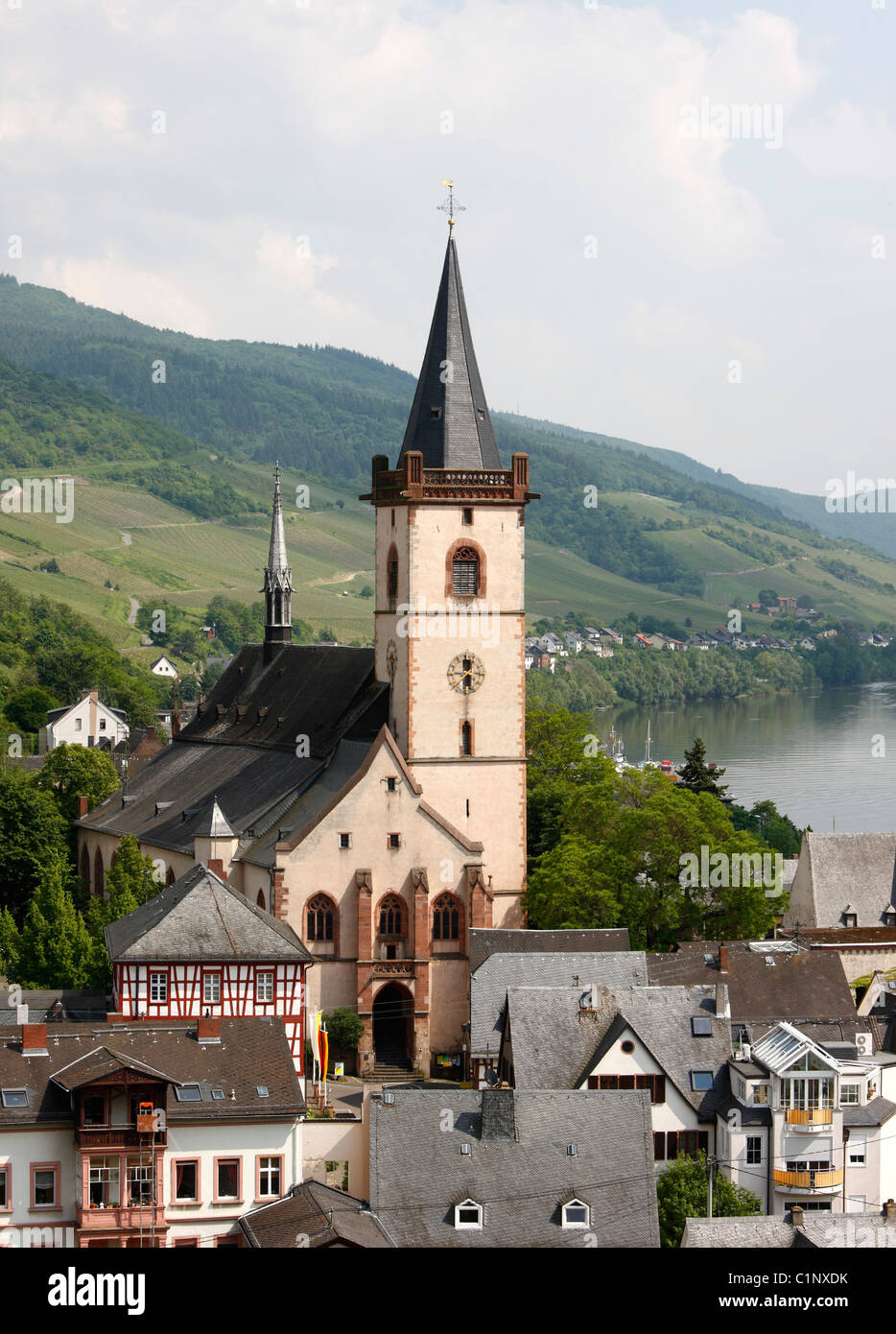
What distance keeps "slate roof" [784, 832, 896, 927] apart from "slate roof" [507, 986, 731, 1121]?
26.4 m

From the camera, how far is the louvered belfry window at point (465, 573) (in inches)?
2454

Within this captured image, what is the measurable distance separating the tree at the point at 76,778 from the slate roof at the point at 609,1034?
1576 inches

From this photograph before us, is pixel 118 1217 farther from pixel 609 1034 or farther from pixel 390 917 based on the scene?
pixel 390 917

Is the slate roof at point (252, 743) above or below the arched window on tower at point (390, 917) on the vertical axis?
above

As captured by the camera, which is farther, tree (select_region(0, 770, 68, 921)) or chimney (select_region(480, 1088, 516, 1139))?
tree (select_region(0, 770, 68, 921))

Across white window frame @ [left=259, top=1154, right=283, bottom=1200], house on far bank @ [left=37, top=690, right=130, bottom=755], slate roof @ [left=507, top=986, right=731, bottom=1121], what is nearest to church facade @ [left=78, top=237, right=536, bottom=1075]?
slate roof @ [left=507, top=986, right=731, bottom=1121]

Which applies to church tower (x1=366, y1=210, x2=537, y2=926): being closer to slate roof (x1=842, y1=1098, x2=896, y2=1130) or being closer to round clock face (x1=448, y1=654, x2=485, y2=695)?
round clock face (x1=448, y1=654, x2=485, y2=695)

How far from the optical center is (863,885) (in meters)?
76.2

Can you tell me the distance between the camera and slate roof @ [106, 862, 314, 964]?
51.7 metres

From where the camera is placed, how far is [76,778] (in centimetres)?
8669

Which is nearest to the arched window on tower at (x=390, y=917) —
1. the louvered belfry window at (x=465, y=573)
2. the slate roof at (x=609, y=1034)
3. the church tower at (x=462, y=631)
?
the church tower at (x=462, y=631)

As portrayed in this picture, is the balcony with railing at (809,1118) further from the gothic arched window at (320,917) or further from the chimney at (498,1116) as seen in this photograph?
the gothic arched window at (320,917)

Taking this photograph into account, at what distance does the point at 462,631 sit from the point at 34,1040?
81.6 ft
